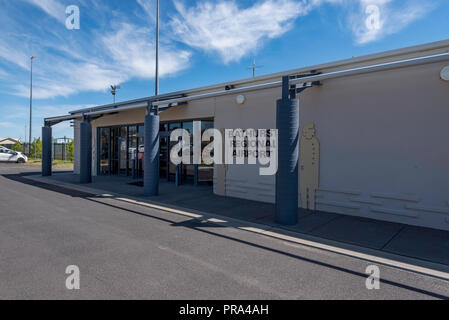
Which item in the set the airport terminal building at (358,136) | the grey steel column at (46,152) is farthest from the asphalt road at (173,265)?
the grey steel column at (46,152)

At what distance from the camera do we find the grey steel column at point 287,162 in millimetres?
6000

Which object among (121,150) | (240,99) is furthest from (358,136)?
(121,150)

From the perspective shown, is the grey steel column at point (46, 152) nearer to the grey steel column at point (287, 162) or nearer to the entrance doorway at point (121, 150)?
the entrance doorway at point (121, 150)

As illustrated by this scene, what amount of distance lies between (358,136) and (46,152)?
14894mm

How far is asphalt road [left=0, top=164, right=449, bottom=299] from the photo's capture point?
324cm

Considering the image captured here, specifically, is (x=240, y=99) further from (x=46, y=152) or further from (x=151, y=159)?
(x=46, y=152)

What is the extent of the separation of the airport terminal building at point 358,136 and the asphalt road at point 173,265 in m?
1.96

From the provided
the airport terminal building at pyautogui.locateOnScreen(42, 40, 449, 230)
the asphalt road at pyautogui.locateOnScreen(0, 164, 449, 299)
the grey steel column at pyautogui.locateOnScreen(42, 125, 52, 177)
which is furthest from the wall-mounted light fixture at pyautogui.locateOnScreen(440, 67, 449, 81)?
the grey steel column at pyautogui.locateOnScreen(42, 125, 52, 177)

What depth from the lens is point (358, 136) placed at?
6.73 meters

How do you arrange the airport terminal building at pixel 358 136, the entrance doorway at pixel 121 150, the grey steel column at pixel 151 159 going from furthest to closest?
the entrance doorway at pixel 121 150 < the grey steel column at pixel 151 159 < the airport terminal building at pixel 358 136

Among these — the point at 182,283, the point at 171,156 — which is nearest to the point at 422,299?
the point at 182,283

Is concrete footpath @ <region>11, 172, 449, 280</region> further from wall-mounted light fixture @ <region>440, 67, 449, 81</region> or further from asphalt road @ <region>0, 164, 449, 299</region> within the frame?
wall-mounted light fixture @ <region>440, 67, 449, 81</region>

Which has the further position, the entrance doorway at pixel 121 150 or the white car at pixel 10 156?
the white car at pixel 10 156

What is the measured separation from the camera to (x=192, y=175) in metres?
11.9
